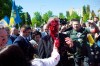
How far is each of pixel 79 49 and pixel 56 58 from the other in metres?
5.28

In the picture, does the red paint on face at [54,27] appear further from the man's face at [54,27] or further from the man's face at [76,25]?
the man's face at [76,25]

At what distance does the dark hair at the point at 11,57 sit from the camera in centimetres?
185

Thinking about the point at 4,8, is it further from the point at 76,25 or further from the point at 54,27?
the point at 54,27

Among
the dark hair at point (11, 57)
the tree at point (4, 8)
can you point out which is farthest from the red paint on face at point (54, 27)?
the tree at point (4, 8)

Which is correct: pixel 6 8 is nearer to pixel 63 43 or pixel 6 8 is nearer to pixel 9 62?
pixel 63 43

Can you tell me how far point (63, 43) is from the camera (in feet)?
19.3

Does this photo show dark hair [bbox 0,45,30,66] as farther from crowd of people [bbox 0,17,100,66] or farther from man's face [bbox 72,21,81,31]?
man's face [bbox 72,21,81,31]

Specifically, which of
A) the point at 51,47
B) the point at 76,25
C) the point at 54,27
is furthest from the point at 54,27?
the point at 76,25

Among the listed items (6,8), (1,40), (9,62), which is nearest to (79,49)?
(1,40)

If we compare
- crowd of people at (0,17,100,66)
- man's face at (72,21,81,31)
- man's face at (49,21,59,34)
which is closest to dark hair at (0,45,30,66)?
crowd of people at (0,17,100,66)

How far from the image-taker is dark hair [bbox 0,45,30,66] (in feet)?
6.07

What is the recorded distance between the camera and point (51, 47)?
6.00m

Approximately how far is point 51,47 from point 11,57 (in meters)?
4.16

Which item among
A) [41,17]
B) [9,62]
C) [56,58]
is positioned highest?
[9,62]
